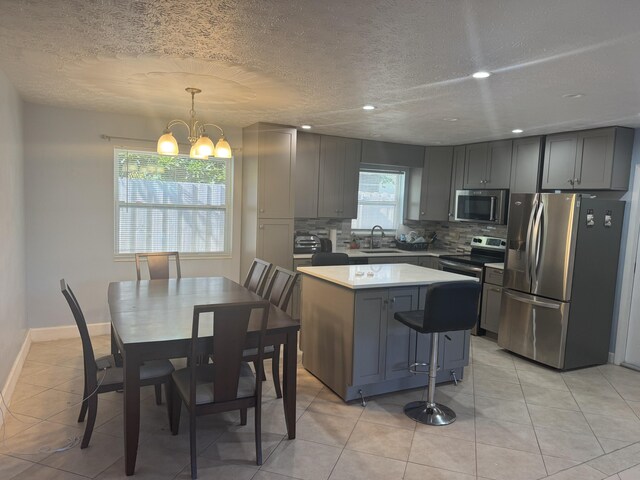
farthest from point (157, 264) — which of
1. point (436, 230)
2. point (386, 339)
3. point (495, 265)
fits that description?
point (436, 230)

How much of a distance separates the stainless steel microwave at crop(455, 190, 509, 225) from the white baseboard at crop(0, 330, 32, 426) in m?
4.89

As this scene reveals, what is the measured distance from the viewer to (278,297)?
126 inches

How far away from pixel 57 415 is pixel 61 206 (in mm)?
2193

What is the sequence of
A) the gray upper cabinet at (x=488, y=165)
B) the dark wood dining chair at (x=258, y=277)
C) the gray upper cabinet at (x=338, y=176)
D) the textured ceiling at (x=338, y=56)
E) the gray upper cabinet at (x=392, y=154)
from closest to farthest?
the textured ceiling at (x=338, y=56) < the dark wood dining chair at (x=258, y=277) < the gray upper cabinet at (x=488, y=165) < the gray upper cabinet at (x=338, y=176) < the gray upper cabinet at (x=392, y=154)

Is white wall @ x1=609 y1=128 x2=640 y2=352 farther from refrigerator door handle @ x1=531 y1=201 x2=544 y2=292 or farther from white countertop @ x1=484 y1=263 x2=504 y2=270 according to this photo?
white countertop @ x1=484 y1=263 x2=504 y2=270

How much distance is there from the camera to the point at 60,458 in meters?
2.42

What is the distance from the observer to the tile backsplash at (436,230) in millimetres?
5613

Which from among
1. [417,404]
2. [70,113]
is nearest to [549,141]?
[417,404]

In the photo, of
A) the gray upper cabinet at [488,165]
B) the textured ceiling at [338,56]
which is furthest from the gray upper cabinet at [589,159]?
the gray upper cabinet at [488,165]

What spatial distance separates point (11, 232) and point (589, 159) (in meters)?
5.17

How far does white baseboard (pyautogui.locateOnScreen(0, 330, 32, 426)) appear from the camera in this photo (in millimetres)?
2879

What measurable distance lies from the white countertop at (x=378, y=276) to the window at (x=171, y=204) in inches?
71.2

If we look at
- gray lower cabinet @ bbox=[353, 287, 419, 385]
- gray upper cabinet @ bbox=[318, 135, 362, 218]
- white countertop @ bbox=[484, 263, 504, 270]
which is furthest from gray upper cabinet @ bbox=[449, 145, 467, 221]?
gray lower cabinet @ bbox=[353, 287, 419, 385]

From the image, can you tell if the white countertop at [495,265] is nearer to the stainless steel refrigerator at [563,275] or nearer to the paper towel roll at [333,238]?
the stainless steel refrigerator at [563,275]
